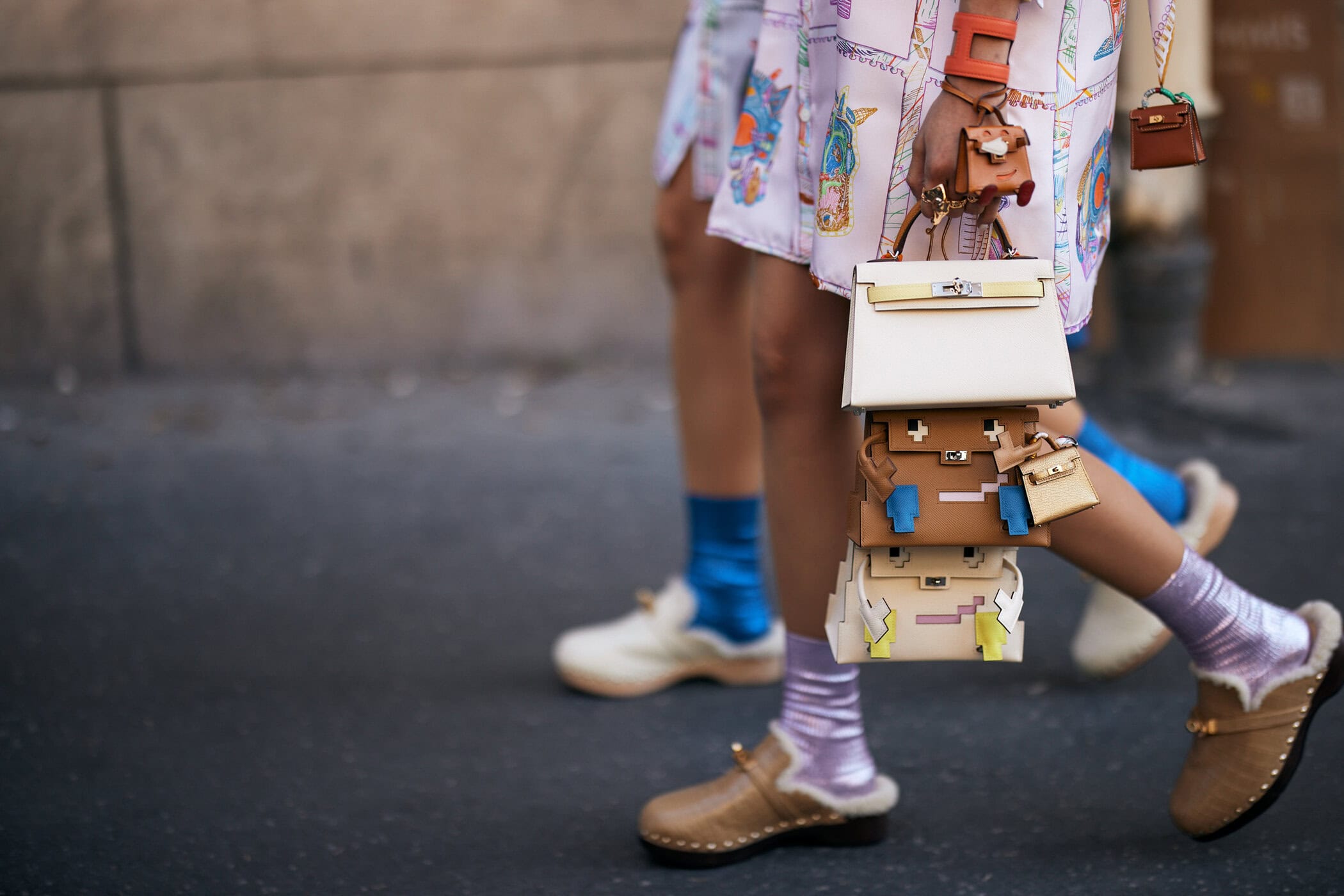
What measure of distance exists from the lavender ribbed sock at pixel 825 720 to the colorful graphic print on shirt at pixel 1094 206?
0.62 metres

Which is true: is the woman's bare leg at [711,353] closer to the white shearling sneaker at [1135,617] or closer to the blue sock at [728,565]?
the blue sock at [728,565]

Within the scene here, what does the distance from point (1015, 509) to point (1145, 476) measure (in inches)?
36.6

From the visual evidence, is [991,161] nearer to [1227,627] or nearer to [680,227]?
[1227,627]

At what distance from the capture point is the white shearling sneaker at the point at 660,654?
2.40 m

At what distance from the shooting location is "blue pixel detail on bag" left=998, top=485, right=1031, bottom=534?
1.44 metres

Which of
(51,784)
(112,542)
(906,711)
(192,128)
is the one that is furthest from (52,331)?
(906,711)

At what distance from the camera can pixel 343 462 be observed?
13.3 ft

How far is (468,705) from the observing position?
7.85 feet

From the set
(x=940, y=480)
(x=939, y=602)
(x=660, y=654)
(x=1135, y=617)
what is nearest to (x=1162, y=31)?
(x=940, y=480)

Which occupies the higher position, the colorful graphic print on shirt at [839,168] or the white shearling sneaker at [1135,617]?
the colorful graphic print on shirt at [839,168]

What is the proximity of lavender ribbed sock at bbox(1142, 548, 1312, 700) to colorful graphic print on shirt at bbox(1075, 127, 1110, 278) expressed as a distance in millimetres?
418

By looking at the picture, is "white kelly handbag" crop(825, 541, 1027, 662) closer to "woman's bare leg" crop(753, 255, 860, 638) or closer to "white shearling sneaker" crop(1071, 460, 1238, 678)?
"woman's bare leg" crop(753, 255, 860, 638)

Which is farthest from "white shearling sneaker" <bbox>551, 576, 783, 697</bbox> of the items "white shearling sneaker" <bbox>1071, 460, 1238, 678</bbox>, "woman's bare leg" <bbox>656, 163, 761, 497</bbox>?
"white shearling sneaker" <bbox>1071, 460, 1238, 678</bbox>

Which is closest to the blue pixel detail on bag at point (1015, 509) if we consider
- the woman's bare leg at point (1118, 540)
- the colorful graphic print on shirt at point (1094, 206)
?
the woman's bare leg at point (1118, 540)
